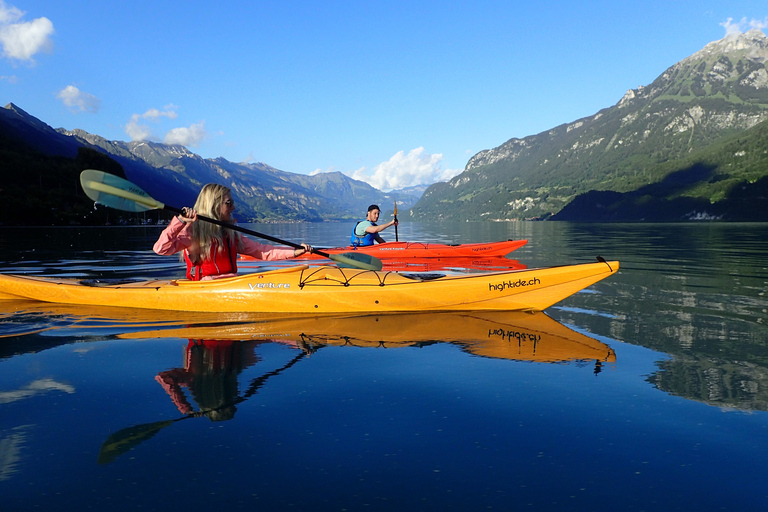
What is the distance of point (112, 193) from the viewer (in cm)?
805

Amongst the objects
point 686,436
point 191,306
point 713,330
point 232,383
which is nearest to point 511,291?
point 713,330

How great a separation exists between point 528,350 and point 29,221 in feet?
351

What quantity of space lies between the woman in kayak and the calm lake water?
1367 mm

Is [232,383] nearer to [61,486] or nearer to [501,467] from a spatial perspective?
[61,486]

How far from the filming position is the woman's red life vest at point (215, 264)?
875 centimetres

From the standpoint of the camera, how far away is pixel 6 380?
519cm

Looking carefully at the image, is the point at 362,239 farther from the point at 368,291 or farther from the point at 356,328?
the point at 356,328

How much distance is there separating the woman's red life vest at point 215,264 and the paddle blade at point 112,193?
3.96ft

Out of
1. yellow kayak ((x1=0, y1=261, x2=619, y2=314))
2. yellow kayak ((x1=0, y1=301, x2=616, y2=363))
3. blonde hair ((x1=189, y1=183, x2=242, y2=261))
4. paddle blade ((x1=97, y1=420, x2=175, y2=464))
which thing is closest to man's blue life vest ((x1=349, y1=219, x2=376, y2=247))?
yellow kayak ((x1=0, y1=261, x2=619, y2=314))

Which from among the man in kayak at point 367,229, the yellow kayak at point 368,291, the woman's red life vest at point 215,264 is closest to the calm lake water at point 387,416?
the yellow kayak at point 368,291

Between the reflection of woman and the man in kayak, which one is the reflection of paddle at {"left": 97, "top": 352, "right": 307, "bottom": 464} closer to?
the reflection of woman

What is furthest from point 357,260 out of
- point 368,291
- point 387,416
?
point 387,416

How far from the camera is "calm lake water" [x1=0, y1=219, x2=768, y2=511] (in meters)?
3.04

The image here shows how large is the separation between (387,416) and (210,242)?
559cm
